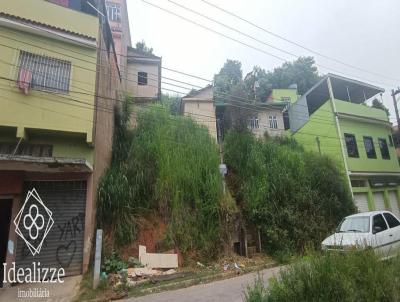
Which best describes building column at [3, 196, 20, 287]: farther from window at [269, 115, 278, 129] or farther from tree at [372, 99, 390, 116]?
tree at [372, 99, 390, 116]

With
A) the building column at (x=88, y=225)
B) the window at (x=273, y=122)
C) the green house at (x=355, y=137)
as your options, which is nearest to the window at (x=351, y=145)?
the green house at (x=355, y=137)

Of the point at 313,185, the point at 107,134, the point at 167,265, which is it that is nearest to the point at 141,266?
the point at 167,265

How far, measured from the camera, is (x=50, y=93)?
28.0 feet

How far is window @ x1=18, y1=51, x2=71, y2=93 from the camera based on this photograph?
327 inches

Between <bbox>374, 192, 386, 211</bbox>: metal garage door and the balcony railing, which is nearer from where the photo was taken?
<bbox>374, 192, 386, 211</bbox>: metal garage door

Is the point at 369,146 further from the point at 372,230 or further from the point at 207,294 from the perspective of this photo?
the point at 207,294

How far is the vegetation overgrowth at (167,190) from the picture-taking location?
9.16 m

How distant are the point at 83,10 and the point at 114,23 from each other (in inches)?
418

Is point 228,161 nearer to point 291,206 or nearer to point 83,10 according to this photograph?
point 291,206

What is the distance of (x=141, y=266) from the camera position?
27.0 ft

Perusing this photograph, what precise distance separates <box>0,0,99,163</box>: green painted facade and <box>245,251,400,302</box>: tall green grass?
7.04 m

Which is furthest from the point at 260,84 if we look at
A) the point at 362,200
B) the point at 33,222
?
the point at 33,222

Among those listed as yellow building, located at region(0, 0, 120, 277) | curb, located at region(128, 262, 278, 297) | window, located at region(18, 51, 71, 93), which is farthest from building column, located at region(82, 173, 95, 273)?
window, located at region(18, 51, 71, 93)

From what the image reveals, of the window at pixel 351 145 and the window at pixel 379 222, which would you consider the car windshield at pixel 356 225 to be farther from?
the window at pixel 351 145
